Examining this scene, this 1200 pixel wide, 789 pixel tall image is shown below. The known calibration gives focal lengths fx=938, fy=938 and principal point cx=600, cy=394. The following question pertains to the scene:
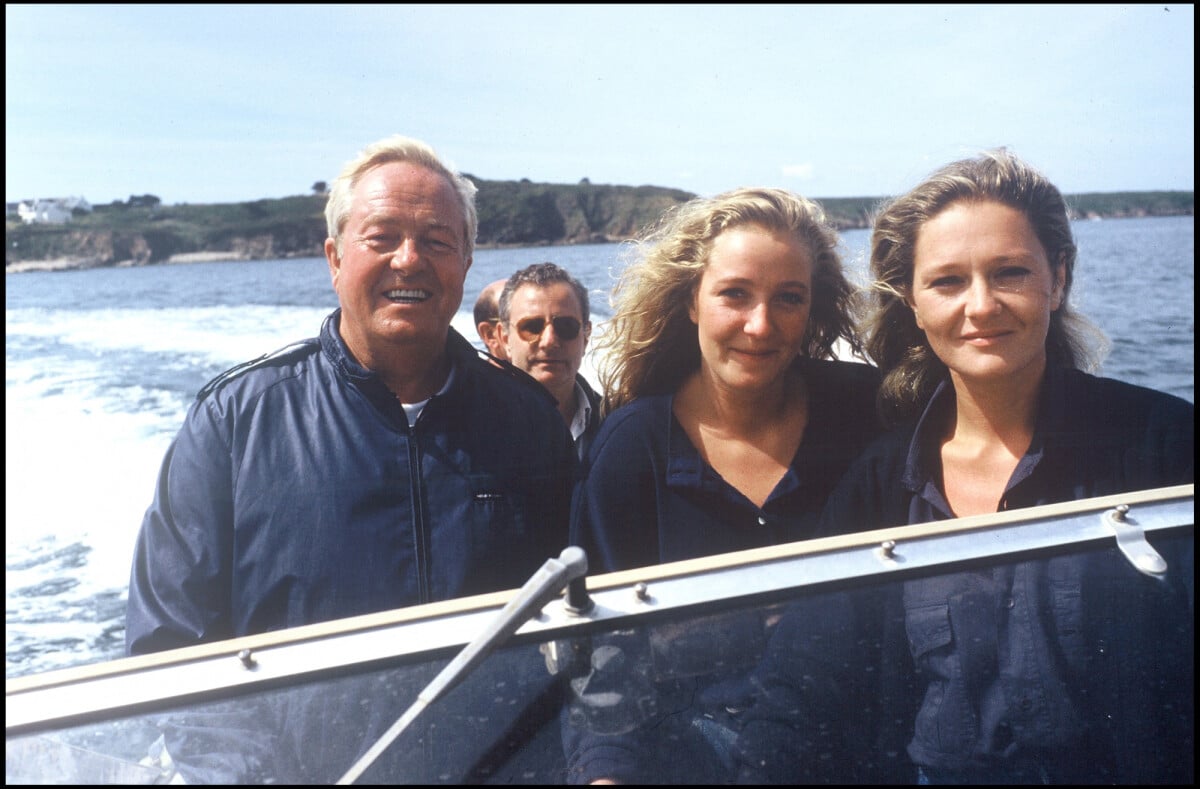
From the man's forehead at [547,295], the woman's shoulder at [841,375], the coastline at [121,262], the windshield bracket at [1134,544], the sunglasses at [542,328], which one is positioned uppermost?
the coastline at [121,262]

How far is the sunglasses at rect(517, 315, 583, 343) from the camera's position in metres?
2.93

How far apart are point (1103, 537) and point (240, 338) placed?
34.4 feet

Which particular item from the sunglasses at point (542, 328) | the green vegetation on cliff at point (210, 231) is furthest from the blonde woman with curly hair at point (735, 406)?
the green vegetation on cliff at point (210, 231)

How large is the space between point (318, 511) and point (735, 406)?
84 centimetres

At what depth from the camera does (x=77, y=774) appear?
909 millimetres

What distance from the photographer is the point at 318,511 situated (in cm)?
177

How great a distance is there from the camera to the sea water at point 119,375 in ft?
14.0

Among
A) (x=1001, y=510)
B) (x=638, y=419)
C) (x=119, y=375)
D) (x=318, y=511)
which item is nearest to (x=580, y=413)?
(x=638, y=419)

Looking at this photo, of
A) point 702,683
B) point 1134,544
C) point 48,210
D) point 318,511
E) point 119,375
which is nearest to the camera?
point 702,683

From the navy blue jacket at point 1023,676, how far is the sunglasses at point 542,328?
6.40 feet

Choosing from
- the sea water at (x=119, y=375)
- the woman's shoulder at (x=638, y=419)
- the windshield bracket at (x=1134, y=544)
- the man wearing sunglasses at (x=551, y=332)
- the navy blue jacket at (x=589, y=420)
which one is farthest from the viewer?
the sea water at (x=119, y=375)

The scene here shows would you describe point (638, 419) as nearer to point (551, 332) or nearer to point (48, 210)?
point (551, 332)

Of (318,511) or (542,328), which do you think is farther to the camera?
(542,328)

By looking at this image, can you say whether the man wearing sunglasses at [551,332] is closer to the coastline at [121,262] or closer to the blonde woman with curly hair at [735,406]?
the blonde woman with curly hair at [735,406]
